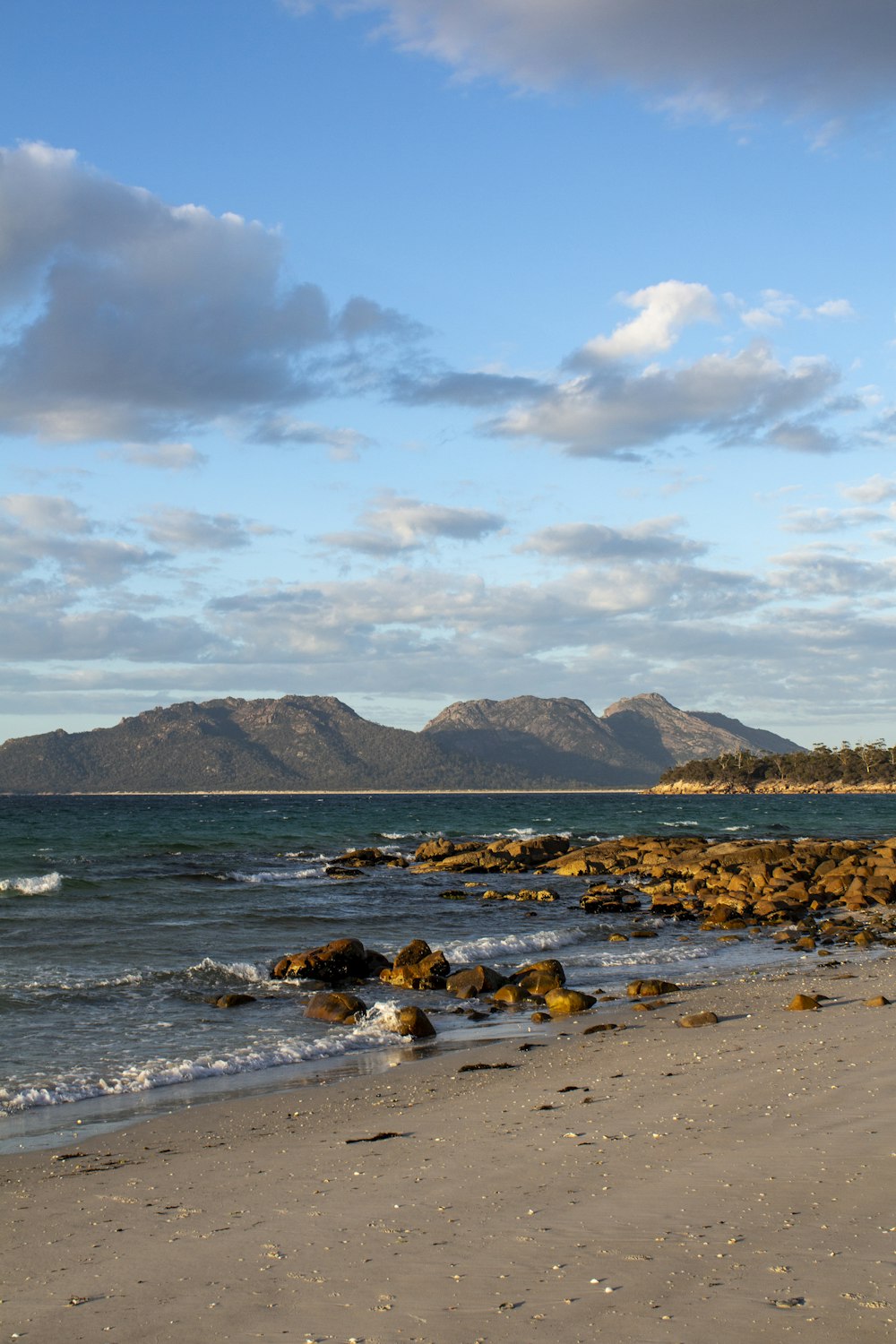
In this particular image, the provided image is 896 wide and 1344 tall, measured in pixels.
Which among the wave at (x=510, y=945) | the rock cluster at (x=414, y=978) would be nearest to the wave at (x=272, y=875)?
the wave at (x=510, y=945)

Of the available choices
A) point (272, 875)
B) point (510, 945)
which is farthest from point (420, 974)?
point (272, 875)

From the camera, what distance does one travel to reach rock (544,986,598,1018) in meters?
16.5

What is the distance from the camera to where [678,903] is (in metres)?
33.7

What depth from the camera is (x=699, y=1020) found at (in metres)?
14.8

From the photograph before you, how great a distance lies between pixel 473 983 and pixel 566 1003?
265 cm

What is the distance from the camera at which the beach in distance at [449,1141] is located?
594cm

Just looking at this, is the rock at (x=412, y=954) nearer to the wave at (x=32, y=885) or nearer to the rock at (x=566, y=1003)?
the rock at (x=566, y=1003)

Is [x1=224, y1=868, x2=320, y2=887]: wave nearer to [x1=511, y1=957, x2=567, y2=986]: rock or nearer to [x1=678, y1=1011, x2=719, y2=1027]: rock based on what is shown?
[x1=511, y1=957, x2=567, y2=986]: rock

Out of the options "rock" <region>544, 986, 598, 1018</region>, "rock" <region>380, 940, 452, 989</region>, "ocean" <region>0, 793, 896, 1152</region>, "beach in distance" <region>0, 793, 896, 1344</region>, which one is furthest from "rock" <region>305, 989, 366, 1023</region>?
"rock" <region>544, 986, 598, 1018</region>

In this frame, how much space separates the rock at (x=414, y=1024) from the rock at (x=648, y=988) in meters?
4.21

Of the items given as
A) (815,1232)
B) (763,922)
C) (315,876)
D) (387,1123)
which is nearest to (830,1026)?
(387,1123)

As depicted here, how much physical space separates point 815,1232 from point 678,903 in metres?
27.8

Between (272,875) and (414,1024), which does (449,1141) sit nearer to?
(414,1024)

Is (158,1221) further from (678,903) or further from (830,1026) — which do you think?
(678,903)
